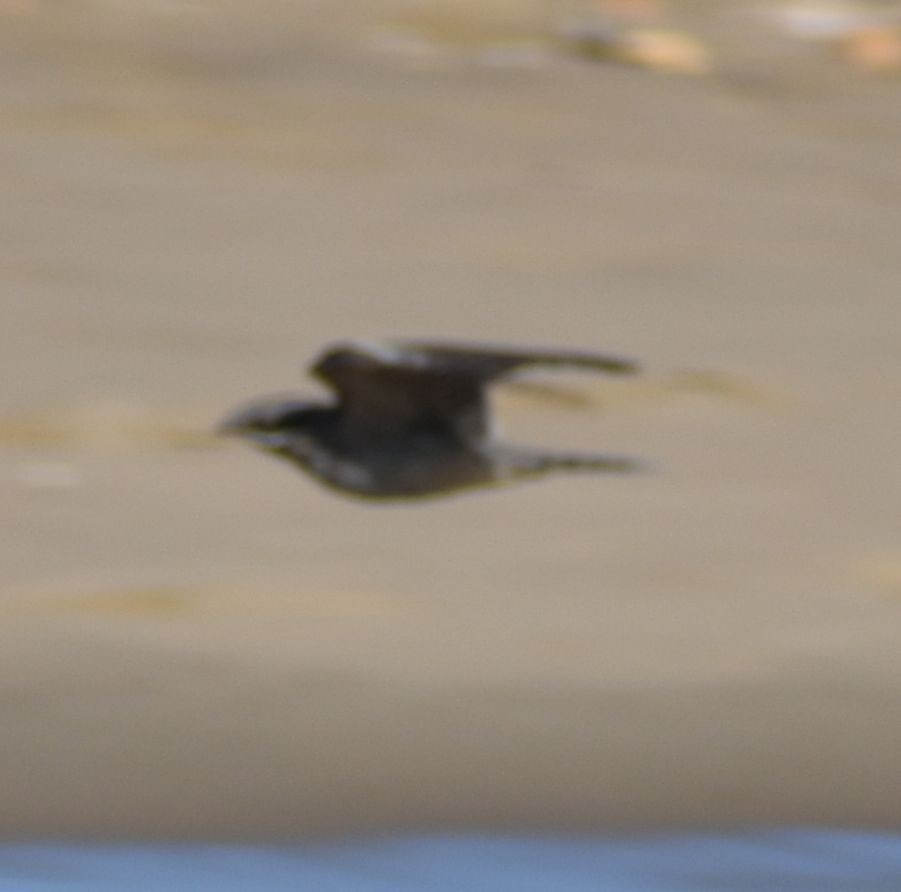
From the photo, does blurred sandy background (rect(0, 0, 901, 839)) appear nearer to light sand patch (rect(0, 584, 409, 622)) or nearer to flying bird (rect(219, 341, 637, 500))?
light sand patch (rect(0, 584, 409, 622))

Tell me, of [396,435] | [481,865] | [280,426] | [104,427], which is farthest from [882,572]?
[104,427]

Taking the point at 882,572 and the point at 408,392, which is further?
the point at 882,572

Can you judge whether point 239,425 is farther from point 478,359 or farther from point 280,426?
point 478,359

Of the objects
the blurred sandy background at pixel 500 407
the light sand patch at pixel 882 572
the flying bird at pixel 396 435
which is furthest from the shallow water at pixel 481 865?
the light sand patch at pixel 882 572

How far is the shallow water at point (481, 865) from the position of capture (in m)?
2.41

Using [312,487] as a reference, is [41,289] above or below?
above

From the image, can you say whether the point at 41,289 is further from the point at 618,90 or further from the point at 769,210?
the point at 618,90

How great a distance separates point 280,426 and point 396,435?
0.16m

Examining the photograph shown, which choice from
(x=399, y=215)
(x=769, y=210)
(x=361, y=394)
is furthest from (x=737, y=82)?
(x=361, y=394)

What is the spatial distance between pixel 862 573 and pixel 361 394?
93cm

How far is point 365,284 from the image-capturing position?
5.18 meters

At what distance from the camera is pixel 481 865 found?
2.47m

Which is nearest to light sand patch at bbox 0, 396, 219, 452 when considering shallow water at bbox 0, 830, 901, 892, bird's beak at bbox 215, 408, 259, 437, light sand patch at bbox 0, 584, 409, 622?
light sand patch at bbox 0, 584, 409, 622

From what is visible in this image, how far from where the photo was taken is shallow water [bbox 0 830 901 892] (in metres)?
2.41
